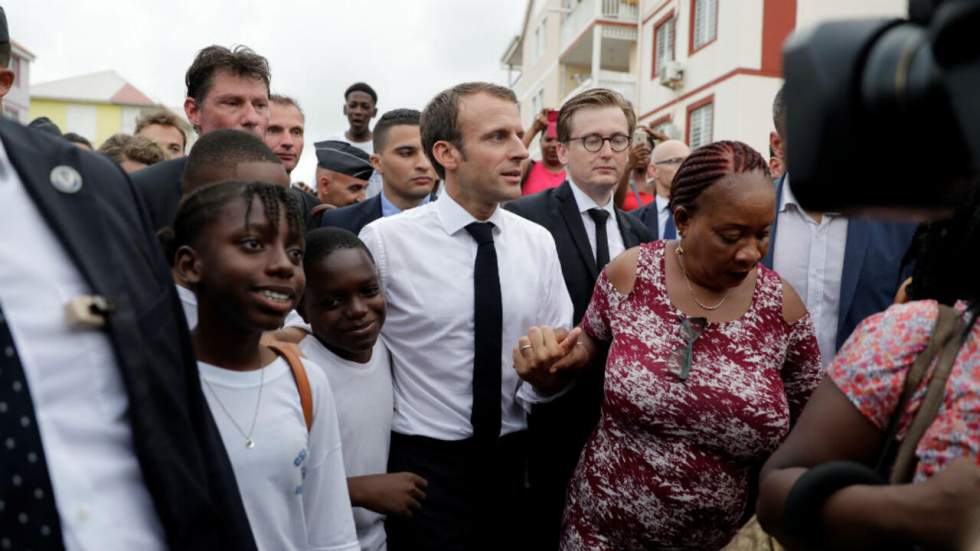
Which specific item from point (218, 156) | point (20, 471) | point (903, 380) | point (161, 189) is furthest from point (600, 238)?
point (20, 471)

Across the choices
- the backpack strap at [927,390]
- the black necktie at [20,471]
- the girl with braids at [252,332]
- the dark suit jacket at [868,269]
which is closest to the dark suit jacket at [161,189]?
the girl with braids at [252,332]

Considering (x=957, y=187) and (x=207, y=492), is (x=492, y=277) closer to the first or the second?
(x=207, y=492)

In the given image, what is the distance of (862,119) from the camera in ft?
2.86

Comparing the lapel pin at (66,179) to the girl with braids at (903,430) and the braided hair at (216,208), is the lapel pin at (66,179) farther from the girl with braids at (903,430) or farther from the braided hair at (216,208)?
the girl with braids at (903,430)

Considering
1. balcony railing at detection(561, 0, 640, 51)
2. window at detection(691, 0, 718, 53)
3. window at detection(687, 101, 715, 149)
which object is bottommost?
window at detection(687, 101, 715, 149)

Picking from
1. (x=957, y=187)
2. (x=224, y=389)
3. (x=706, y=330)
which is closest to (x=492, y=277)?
(x=706, y=330)

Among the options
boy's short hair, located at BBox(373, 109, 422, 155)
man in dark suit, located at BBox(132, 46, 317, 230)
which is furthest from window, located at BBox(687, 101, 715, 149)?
man in dark suit, located at BBox(132, 46, 317, 230)

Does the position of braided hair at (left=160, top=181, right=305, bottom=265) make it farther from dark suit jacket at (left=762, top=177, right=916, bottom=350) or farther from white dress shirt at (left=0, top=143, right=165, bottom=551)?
dark suit jacket at (left=762, top=177, right=916, bottom=350)

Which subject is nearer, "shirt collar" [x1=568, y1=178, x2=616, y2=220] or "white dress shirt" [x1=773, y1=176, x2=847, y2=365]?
"white dress shirt" [x1=773, y1=176, x2=847, y2=365]

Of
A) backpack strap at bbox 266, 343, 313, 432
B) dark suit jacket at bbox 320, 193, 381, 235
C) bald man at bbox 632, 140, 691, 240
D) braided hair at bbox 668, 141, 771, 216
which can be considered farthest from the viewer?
bald man at bbox 632, 140, 691, 240

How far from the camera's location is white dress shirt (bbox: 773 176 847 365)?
3.37 metres

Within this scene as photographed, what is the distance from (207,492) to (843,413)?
134 centimetres

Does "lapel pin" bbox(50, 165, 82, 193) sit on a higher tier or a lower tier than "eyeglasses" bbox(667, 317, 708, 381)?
higher

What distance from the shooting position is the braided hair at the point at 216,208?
6.62 ft
